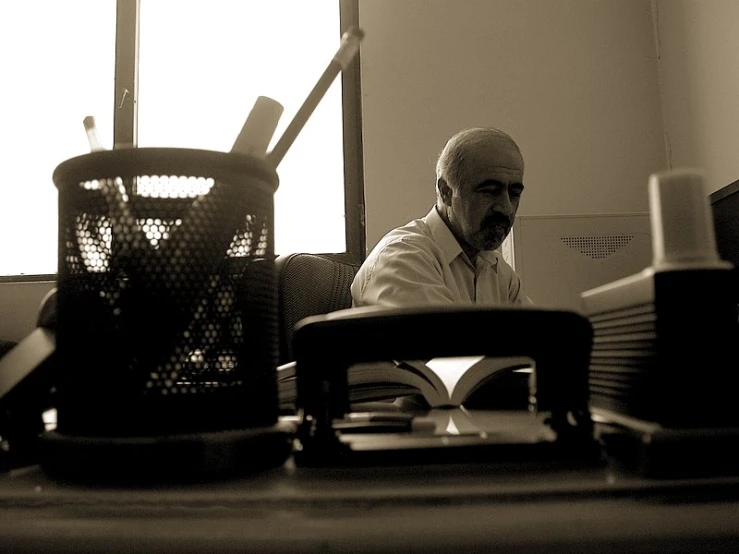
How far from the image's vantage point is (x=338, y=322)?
0.29m

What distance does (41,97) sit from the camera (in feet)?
9.08

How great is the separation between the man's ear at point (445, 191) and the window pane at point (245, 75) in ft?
2.91

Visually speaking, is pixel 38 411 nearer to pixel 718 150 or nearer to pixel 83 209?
pixel 83 209

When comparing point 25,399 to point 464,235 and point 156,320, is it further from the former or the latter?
point 464,235

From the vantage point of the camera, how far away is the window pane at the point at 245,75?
271 cm

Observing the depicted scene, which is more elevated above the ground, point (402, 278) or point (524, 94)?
point (524, 94)

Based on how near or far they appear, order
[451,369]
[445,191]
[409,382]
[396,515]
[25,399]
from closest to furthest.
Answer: [396,515]
[25,399]
[409,382]
[451,369]
[445,191]

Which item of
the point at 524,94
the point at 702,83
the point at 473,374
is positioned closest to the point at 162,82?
the point at 524,94

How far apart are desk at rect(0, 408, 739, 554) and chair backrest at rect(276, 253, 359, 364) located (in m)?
1.22

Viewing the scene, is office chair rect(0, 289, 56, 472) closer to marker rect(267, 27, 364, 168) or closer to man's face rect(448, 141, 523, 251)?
marker rect(267, 27, 364, 168)

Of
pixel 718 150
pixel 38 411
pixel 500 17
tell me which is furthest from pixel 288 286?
pixel 500 17

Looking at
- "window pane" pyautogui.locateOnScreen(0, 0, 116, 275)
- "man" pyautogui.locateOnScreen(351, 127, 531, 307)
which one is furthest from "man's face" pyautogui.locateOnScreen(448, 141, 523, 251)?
"window pane" pyautogui.locateOnScreen(0, 0, 116, 275)

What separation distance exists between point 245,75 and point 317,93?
258 centimetres

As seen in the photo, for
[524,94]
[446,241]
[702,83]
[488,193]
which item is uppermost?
[524,94]
